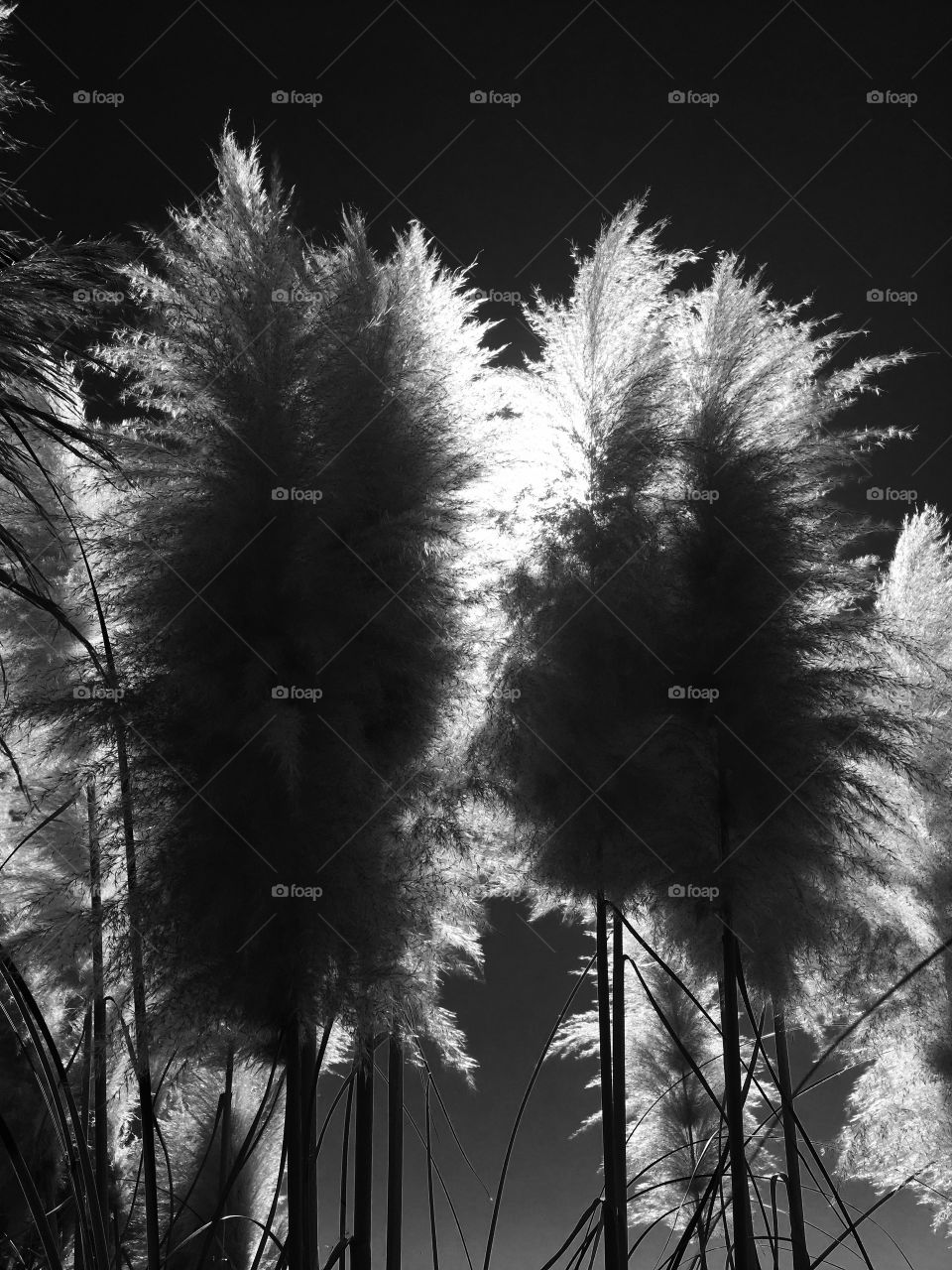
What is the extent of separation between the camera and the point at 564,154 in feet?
18.9

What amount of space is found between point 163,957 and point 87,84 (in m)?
4.05

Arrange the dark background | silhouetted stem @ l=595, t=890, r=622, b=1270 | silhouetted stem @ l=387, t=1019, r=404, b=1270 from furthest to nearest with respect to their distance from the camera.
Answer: the dark background < silhouetted stem @ l=387, t=1019, r=404, b=1270 < silhouetted stem @ l=595, t=890, r=622, b=1270

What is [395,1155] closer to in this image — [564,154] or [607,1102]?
[607,1102]

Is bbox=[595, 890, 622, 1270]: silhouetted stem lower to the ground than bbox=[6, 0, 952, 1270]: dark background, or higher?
lower

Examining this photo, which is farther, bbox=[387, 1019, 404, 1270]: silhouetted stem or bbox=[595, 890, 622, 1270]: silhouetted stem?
bbox=[387, 1019, 404, 1270]: silhouetted stem

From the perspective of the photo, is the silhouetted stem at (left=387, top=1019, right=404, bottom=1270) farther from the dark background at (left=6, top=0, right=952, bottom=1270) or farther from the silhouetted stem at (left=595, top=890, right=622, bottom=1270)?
the dark background at (left=6, top=0, right=952, bottom=1270)

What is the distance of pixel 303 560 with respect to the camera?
9.19ft

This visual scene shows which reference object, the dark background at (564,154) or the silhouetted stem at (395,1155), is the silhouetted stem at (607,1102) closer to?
the silhouetted stem at (395,1155)

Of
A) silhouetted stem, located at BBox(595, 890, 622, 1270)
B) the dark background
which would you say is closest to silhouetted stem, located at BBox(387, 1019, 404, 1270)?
silhouetted stem, located at BBox(595, 890, 622, 1270)

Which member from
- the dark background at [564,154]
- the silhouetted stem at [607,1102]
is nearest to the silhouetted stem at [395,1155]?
the silhouetted stem at [607,1102]

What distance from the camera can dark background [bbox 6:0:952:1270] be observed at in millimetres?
5379

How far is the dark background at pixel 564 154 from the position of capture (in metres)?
5.38

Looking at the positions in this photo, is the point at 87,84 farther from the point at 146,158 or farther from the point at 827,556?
the point at 827,556

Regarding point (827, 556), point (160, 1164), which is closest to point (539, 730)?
point (827, 556)
